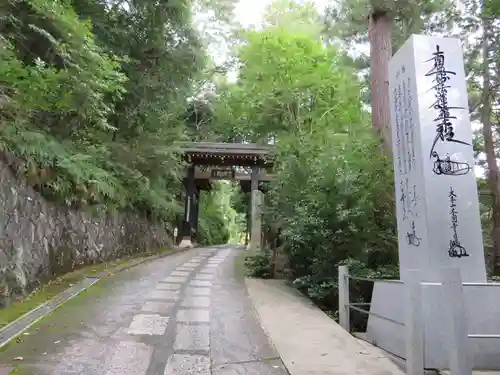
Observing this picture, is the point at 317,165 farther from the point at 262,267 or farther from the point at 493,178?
the point at 493,178

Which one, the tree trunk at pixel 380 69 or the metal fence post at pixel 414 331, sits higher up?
the tree trunk at pixel 380 69

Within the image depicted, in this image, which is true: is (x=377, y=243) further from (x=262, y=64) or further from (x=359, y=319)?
(x=262, y=64)

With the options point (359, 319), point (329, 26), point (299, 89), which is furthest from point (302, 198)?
point (329, 26)

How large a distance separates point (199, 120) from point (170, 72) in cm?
1285

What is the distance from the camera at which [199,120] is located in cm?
2331

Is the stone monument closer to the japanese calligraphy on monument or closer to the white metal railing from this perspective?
the japanese calligraphy on monument

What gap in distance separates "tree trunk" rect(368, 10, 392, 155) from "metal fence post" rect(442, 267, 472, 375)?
531 cm

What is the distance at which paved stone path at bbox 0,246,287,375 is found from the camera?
3.56 meters

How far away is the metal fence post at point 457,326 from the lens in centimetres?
304

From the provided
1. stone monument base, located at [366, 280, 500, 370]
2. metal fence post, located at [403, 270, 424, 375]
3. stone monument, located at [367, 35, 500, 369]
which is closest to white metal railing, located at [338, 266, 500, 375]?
metal fence post, located at [403, 270, 424, 375]

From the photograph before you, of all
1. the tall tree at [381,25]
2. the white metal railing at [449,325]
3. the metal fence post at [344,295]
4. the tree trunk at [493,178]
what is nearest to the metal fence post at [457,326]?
the white metal railing at [449,325]

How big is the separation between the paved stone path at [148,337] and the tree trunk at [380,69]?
14.9 ft

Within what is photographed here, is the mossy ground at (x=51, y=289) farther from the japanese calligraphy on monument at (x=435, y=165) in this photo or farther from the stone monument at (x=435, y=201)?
the japanese calligraphy on monument at (x=435, y=165)

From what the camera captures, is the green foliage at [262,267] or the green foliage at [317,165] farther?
the green foliage at [262,267]
